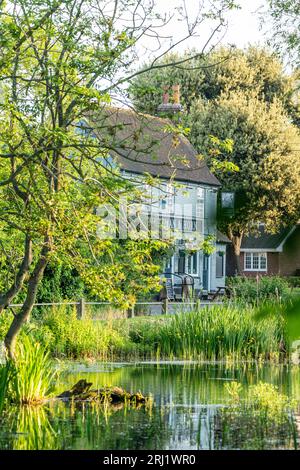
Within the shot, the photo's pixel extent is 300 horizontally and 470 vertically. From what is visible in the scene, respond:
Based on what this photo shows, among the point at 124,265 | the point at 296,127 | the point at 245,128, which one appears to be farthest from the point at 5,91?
the point at 296,127

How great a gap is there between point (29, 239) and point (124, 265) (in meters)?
1.26

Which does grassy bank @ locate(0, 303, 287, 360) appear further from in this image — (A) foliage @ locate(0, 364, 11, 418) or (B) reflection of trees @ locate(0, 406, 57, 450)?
(A) foliage @ locate(0, 364, 11, 418)

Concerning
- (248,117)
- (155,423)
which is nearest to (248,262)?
(248,117)

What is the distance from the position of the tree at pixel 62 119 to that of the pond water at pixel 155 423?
1.56 m

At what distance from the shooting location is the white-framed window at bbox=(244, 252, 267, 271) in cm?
6169

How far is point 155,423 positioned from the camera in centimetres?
1239

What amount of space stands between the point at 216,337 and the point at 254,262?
41.8 metres

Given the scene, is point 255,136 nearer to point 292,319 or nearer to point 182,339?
point 182,339

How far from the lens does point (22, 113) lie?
11.3 metres

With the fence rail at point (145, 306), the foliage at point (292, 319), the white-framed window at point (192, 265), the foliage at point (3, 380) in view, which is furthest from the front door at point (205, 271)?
the foliage at point (292, 319)

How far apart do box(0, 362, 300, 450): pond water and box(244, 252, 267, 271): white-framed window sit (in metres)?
44.4

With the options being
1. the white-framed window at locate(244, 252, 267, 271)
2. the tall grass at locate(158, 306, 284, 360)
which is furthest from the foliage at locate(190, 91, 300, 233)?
the tall grass at locate(158, 306, 284, 360)

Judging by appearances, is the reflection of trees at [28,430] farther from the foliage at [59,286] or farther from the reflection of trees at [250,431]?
the foliage at [59,286]

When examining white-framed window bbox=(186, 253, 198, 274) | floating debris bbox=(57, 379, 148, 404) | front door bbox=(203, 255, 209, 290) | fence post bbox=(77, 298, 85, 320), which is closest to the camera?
floating debris bbox=(57, 379, 148, 404)
